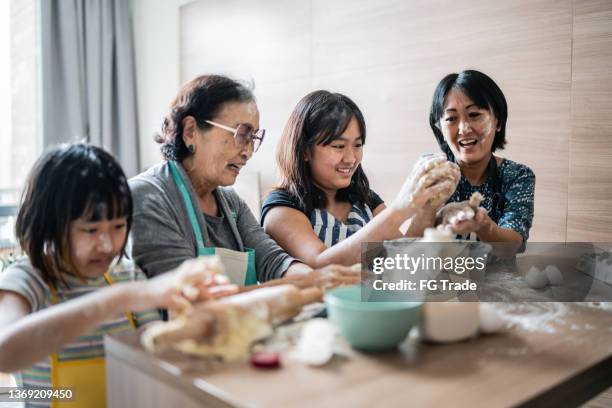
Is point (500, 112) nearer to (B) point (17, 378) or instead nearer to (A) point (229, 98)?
(A) point (229, 98)

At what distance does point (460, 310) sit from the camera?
78 centimetres

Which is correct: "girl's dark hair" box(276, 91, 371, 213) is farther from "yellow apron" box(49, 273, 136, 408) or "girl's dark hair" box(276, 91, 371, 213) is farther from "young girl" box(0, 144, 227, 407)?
"yellow apron" box(49, 273, 136, 408)

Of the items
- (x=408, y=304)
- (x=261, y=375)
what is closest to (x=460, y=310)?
(x=408, y=304)

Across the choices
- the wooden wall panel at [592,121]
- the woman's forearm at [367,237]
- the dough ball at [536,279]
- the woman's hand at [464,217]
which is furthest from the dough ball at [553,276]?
the wooden wall panel at [592,121]

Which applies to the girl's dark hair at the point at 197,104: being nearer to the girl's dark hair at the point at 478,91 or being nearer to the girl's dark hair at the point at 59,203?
the girl's dark hair at the point at 59,203

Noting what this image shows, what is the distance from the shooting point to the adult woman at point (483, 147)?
5.26 ft

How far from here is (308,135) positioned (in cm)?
155

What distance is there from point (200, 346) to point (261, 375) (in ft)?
0.30

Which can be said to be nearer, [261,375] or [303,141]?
[261,375]

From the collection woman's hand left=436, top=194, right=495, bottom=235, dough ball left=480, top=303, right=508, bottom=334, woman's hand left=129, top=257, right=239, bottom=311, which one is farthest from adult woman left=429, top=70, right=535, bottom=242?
woman's hand left=129, top=257, right=239, bottom=311

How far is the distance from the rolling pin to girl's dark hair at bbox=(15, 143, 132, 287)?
30cm

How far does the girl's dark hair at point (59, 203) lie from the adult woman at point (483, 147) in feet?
3.44

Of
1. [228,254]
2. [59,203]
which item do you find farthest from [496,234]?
[59,203]

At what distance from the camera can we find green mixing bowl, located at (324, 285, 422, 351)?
0.71 metres
